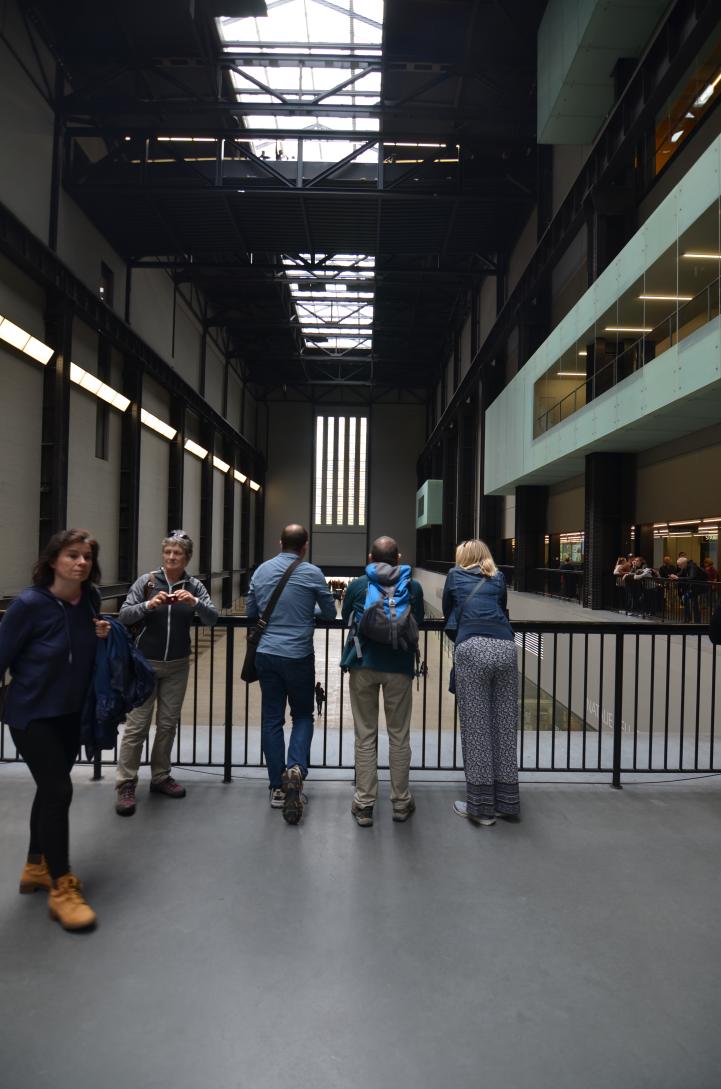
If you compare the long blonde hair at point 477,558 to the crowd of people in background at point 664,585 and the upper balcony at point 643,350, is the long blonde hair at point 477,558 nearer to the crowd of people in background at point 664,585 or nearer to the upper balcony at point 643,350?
the upper balcony at point 643,350

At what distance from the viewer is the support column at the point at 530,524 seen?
784 inches

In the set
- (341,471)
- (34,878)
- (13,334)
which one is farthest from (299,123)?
(341,471)

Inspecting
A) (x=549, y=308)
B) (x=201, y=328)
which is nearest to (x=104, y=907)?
(x=549, y=308)

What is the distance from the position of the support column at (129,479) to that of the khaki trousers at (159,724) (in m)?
14.7

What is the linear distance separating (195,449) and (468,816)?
2414cm

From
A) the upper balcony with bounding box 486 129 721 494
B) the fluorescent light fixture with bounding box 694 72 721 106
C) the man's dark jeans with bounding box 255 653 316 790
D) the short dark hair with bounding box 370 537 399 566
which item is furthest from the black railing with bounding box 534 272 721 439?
the man's dark jeans with bounding box 255 653 316 790

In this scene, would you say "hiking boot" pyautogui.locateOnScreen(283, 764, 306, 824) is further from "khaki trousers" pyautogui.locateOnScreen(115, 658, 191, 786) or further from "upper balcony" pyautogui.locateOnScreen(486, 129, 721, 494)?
"upper balcony" pyautogui.locateOnScreen(486, 129, 721, 494)

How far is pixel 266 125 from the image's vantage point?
17.8m

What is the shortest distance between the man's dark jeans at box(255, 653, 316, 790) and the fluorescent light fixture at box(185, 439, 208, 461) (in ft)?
73.1

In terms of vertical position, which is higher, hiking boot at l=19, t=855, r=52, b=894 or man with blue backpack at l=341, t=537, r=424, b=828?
man with blue backpack at l=341, t=537, r=424, b=828

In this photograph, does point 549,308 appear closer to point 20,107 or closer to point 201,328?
point 20,107

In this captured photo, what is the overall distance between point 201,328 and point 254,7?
16315 mm

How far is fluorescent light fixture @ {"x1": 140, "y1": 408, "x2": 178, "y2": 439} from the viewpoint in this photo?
1950 cm

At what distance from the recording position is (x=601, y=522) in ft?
46.1
